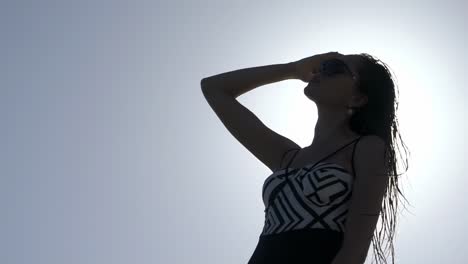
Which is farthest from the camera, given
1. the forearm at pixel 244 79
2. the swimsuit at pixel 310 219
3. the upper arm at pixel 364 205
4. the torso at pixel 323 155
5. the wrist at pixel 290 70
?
the forearm at pixel 244 79

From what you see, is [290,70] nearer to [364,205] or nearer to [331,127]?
[331,127]

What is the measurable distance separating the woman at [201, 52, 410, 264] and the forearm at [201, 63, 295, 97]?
0.01 metres

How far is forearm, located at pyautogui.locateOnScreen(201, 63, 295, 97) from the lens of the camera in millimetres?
3734

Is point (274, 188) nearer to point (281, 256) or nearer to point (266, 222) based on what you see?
point (266, 222)

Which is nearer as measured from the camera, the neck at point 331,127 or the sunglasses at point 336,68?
the neck at point 331,127

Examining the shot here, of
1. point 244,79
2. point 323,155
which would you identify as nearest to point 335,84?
point 323,155

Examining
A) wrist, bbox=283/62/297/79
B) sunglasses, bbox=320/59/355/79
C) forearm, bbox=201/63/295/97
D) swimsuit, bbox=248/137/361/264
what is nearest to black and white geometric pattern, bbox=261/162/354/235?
swimsuit, bbox=248/137/361/264

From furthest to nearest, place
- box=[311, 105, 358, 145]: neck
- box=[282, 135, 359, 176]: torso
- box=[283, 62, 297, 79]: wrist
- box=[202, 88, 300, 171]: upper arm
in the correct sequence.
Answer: box=[283, 62, 297, 79]: wrist
box=[202, 88, 300, 171]: upper arm
box=[311, 105, 358, 145]: neck
box=[282, 135, 359, 176]: torso

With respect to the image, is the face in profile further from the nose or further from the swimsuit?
the swimsuit

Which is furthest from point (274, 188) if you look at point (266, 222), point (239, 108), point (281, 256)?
point (239, 108)

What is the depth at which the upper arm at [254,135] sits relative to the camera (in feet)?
11.2

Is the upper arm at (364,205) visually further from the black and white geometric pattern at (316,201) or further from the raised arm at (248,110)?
the raised arm at (248,110)

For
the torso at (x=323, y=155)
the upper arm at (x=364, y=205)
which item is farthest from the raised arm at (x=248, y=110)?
the upper arm at (x=364, y=205)

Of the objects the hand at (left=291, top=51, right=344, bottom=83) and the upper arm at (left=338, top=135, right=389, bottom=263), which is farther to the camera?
the hand at (left=291, top=51, right=344, bottom=83)
